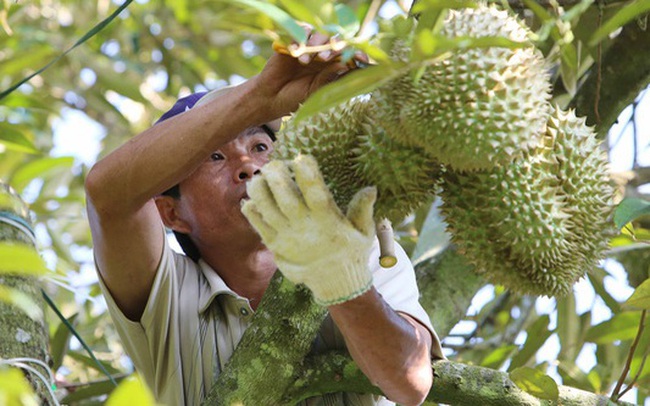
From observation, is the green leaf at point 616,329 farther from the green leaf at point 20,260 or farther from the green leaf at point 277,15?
the green leaf at point 20,260

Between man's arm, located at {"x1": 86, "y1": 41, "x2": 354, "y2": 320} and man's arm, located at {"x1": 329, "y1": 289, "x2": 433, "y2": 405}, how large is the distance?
1.24ft

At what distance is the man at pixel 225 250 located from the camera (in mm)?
1600

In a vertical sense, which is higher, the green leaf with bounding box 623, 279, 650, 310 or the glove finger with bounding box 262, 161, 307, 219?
the glove finger with bounding box 262, 161, 307, 219

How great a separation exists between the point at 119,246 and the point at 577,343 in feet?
4.98

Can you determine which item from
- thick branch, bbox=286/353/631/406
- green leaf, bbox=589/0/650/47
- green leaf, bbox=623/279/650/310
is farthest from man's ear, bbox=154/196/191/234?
green leaf, bbox=589/0/650/47

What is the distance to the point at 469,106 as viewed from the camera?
1498 mm

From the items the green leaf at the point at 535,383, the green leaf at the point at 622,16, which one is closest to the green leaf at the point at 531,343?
the green leaf at the point at 535,383

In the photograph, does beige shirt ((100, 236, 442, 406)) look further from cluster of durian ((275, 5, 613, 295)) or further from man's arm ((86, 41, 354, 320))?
cluster of durian ((275, 5, 613, 295))

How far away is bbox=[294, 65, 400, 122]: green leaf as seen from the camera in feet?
4.21

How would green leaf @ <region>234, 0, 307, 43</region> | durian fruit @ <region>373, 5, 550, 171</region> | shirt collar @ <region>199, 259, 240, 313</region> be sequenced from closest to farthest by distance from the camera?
1. green leaf @ <region>234, 0, 307, 43</region>
2. durian fruit @ <region>373, 5, 550, 171</region>
3. shirt collar @ <region>199, 259, 240, 313</region>

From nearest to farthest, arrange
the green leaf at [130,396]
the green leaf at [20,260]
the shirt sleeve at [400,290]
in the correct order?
the green leaf at [130,396] → the green leaf at [20,260] → the shirt sleeve at [400,290]

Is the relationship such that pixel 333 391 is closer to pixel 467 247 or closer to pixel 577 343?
pixel 467 247

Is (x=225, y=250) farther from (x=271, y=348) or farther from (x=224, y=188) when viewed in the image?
(x=271, y=348)

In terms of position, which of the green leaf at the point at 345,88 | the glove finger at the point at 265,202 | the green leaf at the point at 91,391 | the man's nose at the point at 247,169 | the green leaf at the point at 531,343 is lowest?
the green leaf at the point at 91,391
